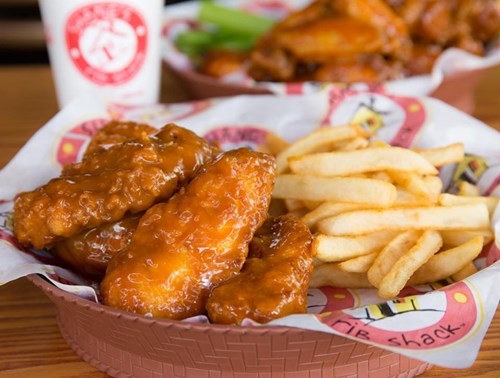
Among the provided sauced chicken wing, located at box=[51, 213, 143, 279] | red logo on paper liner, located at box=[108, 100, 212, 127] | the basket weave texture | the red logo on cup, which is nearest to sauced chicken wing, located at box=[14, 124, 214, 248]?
sauced chicken wing, located at box=[51, 213, 143, 279]

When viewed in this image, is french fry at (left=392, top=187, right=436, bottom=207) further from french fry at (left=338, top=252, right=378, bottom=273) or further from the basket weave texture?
the basket weave texture

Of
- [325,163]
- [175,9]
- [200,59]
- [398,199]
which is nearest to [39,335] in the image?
[325,163]

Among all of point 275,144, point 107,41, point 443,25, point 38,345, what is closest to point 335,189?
point 275,144

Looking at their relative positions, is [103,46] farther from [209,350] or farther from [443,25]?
[443,25]

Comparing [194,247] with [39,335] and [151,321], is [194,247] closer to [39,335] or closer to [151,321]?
[151,321]

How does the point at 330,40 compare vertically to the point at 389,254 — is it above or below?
above
